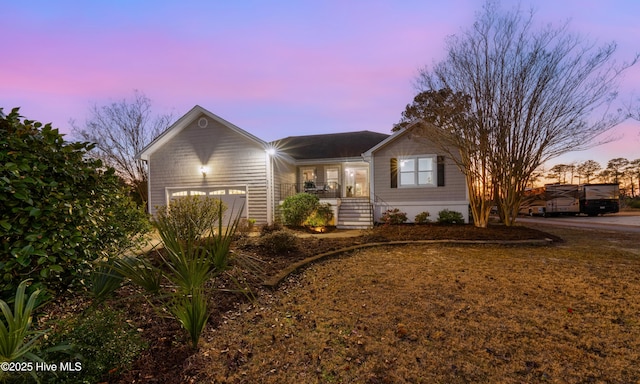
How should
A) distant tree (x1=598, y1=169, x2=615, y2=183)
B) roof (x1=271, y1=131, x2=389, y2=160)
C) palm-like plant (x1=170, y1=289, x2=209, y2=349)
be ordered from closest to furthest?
1. palm-like plant (x1=170, y1=289, x2=209, y2=349)
2. roof (x1=271, y1=131, x2=389, y2=160)
3. distant tree (x1=598, y1=169, x2=615, y2=183)

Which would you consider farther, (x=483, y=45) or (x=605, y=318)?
(x=483, y=45)

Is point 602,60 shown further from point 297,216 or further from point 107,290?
point 107,290

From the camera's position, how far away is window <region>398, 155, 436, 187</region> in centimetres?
1343

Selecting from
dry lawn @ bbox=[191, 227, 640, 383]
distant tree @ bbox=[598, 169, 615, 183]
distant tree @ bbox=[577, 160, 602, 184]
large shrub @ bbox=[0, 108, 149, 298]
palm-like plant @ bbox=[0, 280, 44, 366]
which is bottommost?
dry lawn @ bbox=[191, 227, 640, 383]

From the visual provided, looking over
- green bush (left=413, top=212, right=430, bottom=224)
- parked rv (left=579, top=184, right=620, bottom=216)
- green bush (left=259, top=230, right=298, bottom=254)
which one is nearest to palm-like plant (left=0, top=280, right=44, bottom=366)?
green bush (left=259, top=230, right=298, bottom=254)

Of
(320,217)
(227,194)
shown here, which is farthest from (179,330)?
(227,194)

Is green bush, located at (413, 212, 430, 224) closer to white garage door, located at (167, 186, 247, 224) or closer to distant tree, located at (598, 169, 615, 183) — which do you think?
white garage door, located at (167, 186, 247, 224)

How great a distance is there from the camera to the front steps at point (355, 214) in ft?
42.9

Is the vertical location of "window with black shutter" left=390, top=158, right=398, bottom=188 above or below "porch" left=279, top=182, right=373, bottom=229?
above

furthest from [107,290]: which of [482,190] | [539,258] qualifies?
[482,190]

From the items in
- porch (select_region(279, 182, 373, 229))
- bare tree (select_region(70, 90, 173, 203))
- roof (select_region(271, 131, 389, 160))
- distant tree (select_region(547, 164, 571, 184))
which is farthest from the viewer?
distant tree (select_region(547, 164, 571, 184))

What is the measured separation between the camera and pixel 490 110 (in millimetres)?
10406

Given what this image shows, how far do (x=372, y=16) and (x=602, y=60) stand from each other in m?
7.95

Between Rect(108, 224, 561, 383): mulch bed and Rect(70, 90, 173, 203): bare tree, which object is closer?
Rect(108, 224, 561, 383): mulch bed
